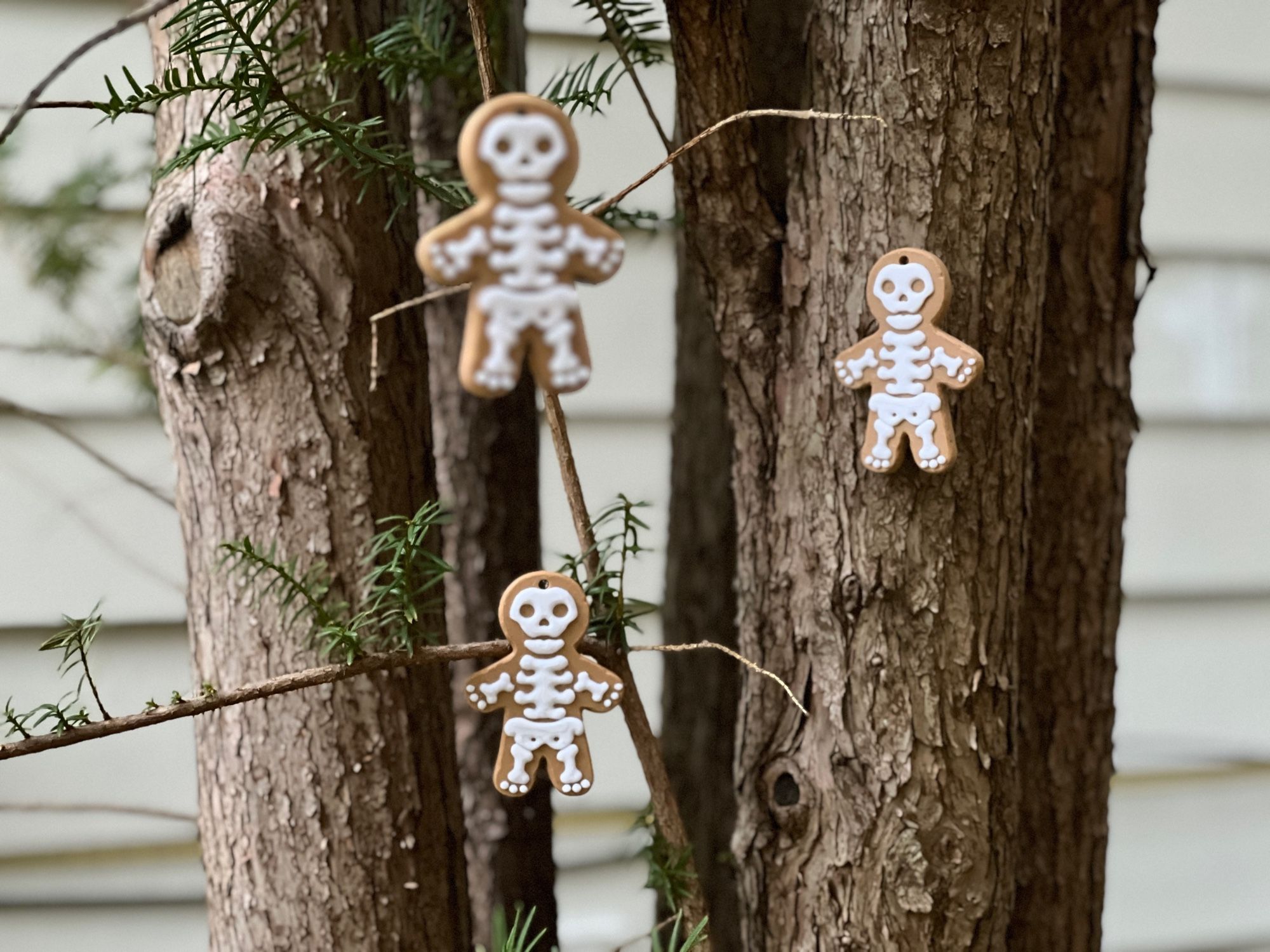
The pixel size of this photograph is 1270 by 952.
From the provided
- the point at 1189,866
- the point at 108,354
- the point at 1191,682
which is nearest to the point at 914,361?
the point at 108,354

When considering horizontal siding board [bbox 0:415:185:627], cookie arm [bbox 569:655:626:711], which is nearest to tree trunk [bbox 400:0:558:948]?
cookie arm [bbox 569:655:626:711]

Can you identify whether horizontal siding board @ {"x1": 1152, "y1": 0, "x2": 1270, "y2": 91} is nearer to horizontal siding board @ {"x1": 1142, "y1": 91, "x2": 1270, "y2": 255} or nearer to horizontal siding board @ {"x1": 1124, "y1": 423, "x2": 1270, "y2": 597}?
horizontal siding board @ {"x1": 1142, "y1": 91, "x2": 1270, "y2": 255}

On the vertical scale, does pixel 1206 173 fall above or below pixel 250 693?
above

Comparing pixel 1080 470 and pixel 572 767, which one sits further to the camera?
pixel 1080 470

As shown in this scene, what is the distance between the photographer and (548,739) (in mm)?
566

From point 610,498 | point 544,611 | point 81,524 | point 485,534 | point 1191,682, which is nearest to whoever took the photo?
point 544,611

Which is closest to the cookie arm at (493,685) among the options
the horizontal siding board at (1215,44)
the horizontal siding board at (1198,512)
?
the horizontal siding board at (1198,512)

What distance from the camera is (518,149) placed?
0.41 meters

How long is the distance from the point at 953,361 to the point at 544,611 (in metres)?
0.25

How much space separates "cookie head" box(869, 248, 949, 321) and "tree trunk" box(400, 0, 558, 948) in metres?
0.35

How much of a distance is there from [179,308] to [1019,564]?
1.60 ft

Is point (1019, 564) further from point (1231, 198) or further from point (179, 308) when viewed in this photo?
point (1231, 198)

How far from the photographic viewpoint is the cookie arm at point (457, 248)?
0.41 metres

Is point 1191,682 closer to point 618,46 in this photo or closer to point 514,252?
point 618,46
